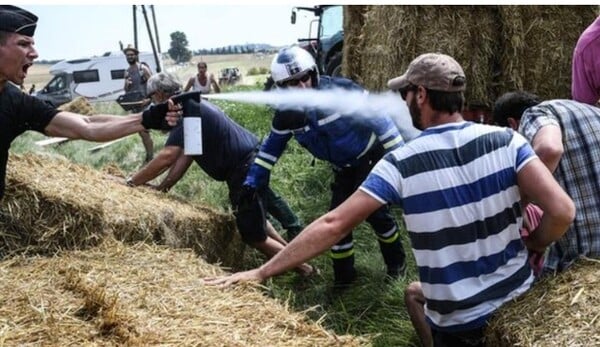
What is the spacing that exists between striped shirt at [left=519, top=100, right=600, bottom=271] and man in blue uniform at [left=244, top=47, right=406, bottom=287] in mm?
1919

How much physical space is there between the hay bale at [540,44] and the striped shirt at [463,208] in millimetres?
4328

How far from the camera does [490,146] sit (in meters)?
2.58

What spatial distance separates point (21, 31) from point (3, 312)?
1648 mm

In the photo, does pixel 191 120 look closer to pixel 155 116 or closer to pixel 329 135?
pixel 155 116

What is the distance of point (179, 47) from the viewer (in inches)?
2975

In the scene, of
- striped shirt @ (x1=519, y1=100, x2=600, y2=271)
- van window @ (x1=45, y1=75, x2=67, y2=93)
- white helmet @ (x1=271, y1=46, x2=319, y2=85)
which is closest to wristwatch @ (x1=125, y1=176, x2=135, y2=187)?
white helmet @ (x1=271, y1=46, x2=319, y2=85)

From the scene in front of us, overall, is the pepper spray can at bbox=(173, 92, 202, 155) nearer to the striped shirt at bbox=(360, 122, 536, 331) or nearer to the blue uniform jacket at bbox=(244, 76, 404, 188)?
the blue uniform jacket at bbox=(244, 76, 404, 188)

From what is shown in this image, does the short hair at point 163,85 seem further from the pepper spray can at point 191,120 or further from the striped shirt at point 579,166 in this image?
the striped shirt at point 579,166

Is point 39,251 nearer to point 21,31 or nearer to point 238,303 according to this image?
point 21,31

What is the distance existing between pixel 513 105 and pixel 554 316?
131 centimetres

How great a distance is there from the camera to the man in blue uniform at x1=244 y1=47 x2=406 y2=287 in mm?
4809

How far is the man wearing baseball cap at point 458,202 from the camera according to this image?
101 inches

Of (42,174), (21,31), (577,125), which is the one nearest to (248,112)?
(42,174)

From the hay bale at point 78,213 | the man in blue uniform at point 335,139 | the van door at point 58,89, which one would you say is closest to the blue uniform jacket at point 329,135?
the man in blue uniform at point 335,139
